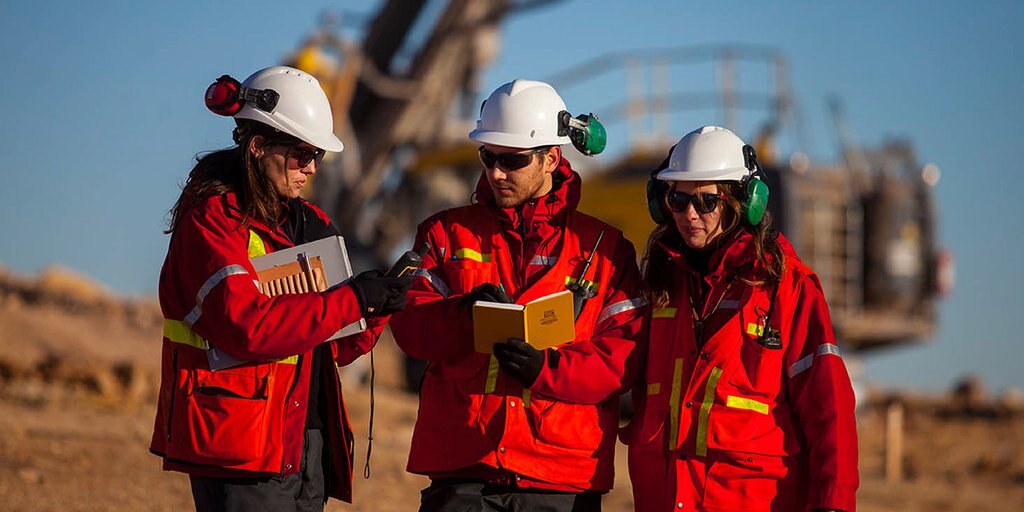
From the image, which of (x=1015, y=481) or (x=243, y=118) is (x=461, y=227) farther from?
(x=1015, y=481)

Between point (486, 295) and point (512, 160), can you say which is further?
point (512, 160)

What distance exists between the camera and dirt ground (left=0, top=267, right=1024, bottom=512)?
10070 mm

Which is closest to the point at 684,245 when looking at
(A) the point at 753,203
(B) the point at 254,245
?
(A) the point at 753,203

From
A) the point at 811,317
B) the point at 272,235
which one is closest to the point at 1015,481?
the point at 811,317

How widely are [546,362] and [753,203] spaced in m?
0.91

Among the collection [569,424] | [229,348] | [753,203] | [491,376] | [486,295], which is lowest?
[569,424]

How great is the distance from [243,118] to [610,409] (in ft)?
5.20

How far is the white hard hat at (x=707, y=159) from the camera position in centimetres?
505

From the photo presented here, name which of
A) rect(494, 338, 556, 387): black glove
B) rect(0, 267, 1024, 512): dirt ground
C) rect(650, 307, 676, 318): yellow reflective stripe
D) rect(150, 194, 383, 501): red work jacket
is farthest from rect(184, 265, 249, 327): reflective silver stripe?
rect(0, 267, 1024, 512): dirt ground

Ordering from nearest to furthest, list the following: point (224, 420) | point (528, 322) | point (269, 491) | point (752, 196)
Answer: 1. point (224, 420)
2. point (269, 491)
3. point (528, 322)
4. point (752, 196)

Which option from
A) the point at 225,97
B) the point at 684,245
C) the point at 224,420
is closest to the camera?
the point at 224,420

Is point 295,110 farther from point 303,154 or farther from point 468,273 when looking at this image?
point 468,273

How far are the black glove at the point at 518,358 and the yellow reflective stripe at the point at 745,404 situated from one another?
0.64 m

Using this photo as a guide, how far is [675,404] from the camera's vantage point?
4871 millimetres
